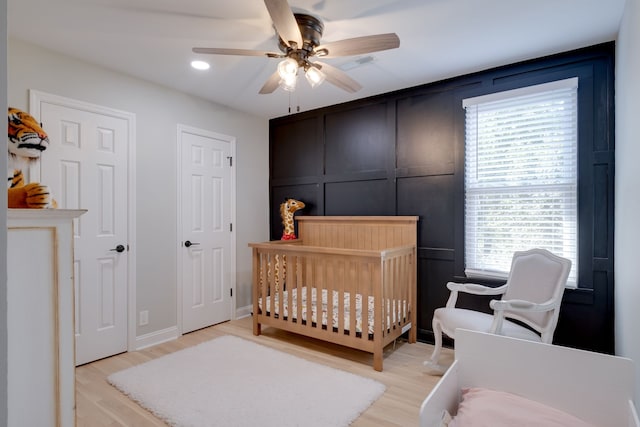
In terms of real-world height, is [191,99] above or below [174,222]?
above

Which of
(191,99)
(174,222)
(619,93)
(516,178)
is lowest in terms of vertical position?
(174,222)

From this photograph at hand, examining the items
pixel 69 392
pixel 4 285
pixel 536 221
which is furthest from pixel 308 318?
pixel 4 285

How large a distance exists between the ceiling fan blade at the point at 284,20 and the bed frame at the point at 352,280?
1.54 meters

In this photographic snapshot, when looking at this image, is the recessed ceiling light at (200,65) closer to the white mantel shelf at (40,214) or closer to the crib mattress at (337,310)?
the white mantel shelf at (40,214)

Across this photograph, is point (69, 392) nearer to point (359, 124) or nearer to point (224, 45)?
point (224, 45)

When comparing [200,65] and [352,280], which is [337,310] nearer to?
[352,280]

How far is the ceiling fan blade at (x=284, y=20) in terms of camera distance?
145 centimetres

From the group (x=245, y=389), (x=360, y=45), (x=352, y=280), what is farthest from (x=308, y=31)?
(x=245, y=389)

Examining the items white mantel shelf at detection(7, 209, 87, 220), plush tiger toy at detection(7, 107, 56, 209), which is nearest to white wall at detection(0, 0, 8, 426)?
white mantel shelf at detection(7, 209, 87, 220)

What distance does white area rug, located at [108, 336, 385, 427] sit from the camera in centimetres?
190

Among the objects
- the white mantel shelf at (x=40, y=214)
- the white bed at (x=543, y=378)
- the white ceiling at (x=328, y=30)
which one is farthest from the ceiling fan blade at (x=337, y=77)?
the white bed at (x=543, y=378)

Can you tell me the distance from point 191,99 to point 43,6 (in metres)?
1.46

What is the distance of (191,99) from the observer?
332cm

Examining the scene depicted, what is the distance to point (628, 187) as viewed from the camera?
1714mm
